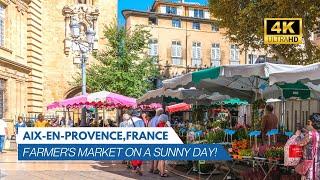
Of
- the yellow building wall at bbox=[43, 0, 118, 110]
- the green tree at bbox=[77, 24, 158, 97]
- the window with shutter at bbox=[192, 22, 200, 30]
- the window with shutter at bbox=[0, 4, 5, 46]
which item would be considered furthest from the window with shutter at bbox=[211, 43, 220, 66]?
the window with shutter at bbox=[0, 4, 5, 46]

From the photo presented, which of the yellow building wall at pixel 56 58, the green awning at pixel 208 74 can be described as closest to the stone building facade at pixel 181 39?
Result: the yellow building wall at pixel 56 58

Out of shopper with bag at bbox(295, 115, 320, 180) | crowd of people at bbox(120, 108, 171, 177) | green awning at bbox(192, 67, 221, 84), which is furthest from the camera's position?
crowd of people at bbox(120, 108, 171, 177)

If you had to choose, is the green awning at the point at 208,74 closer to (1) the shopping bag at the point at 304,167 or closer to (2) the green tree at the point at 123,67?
(1) the shopping bag at the point at 304,167

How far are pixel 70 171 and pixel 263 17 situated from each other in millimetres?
9707

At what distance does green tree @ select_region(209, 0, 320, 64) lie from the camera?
19.4 m

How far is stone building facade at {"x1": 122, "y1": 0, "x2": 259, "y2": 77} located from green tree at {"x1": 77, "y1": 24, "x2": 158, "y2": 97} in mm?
22030

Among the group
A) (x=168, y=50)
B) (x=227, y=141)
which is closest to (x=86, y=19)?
(x=168, y=50)

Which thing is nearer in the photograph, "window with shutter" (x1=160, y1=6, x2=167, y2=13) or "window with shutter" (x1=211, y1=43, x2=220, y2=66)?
"window with shutter" (x1=211, y1=43, x2=220, y2=66)

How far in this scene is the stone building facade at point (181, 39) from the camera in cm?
5684

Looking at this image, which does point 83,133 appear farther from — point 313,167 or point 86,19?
point 86,19

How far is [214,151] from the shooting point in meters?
11.3

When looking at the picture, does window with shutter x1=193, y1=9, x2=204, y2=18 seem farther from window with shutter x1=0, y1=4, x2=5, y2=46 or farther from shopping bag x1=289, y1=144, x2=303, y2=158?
shopping bag x1=289, y1=144, x2=303, y2=158

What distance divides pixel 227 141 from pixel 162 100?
333 inches

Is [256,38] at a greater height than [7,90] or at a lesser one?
greater
